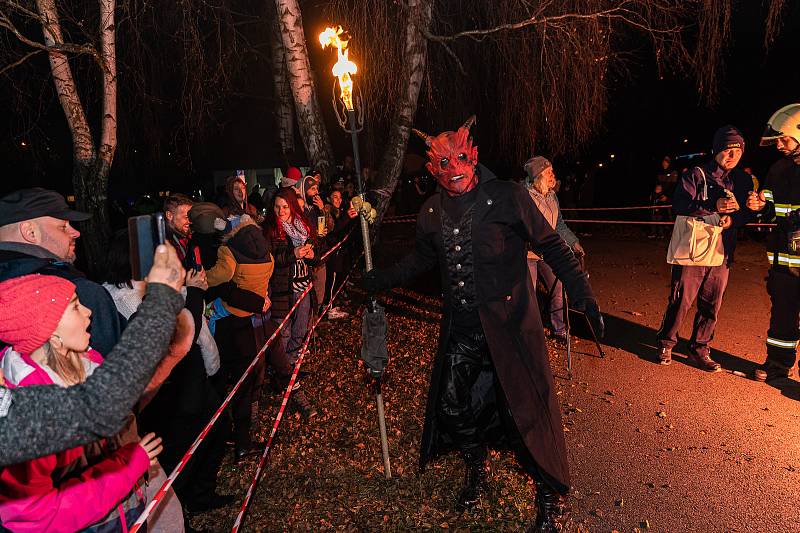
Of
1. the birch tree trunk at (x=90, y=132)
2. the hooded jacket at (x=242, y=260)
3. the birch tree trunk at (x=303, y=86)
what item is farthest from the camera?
the birch tree trunk at (x=90, y=132)

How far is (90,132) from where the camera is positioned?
9.29 meters

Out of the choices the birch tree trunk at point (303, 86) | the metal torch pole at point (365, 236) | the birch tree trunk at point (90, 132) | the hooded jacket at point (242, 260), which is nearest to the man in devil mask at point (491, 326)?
the metal torch pole at point (365, 236)

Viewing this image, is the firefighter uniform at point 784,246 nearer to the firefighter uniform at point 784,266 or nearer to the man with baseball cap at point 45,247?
the firefighter uniform at point 784,266

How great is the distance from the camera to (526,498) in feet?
13.0

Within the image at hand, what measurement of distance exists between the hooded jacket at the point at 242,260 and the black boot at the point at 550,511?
275 cm

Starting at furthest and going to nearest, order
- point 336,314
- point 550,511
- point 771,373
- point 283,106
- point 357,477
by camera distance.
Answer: point 283,106, point 336,314, point 771,373, point 357,477, point 550,511

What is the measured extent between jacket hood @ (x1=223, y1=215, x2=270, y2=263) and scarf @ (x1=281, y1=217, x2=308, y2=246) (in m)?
0.94

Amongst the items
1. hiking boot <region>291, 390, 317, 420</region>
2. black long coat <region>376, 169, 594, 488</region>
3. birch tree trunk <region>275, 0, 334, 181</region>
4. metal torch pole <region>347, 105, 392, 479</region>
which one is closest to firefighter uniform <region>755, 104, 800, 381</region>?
black long coat <region>376, 169, 594, 488</region>

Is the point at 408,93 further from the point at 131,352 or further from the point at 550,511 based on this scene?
the point at 131,352

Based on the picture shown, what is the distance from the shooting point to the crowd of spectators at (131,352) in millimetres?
1611

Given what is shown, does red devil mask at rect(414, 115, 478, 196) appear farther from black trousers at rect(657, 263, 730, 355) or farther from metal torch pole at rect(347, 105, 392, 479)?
black trousers at rect(657, 263, 730, 355)

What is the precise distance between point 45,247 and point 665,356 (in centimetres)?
616

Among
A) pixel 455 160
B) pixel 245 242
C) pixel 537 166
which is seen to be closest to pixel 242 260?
pixel 245 242

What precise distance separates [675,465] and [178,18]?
11.9 m
